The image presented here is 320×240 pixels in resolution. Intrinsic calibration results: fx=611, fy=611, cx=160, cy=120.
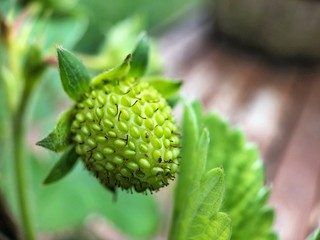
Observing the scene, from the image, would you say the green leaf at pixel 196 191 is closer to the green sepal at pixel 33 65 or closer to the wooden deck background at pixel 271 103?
the green sepal at pixel 33 65

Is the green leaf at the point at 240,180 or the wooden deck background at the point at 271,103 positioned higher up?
the wooden deck background at the point at 271,103

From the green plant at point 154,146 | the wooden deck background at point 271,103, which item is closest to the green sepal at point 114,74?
the green plant at point 154,146

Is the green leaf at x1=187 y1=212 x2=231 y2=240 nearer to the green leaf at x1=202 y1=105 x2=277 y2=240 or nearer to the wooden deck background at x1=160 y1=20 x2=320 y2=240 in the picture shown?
the green leaf at x1=202 y1=105 x2=277 y2=240

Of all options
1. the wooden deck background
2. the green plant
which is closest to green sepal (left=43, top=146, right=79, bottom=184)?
the green plant

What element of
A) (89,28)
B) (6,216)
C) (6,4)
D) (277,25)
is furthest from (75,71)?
(277,25)

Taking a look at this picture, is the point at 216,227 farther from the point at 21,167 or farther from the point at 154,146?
the point at 21,167

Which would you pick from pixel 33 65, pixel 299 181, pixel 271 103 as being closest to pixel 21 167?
pixel 33 65

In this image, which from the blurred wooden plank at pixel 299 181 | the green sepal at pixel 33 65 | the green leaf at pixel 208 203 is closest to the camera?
the green leaf at pixel 208 203

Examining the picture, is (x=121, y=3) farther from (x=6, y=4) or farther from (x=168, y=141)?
(x=168, y=141)
